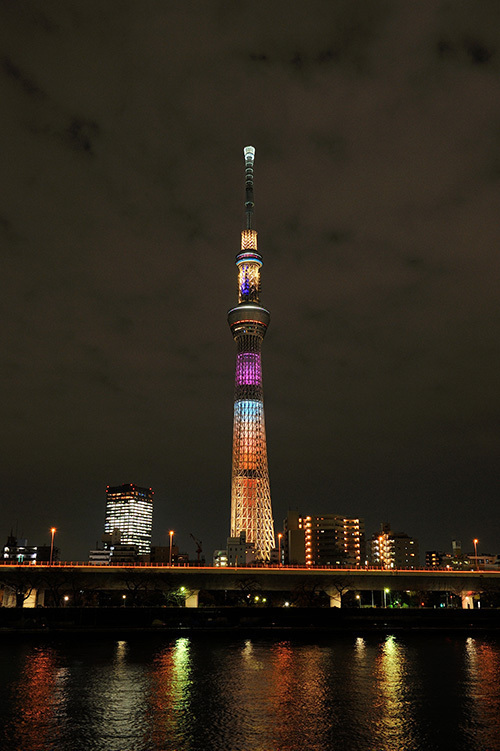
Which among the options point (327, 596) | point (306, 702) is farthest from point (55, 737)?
point (327, 596)

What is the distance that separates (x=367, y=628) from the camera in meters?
85.6

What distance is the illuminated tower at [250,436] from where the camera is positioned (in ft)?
561

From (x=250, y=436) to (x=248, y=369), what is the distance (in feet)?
63.6

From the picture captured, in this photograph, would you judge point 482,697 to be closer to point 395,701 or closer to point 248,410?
point 395,701

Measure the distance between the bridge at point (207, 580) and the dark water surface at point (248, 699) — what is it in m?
29.8

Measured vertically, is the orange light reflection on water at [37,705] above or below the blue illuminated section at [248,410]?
below

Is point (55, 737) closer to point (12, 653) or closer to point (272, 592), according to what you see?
point (12, 653)

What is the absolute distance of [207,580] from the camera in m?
99.3

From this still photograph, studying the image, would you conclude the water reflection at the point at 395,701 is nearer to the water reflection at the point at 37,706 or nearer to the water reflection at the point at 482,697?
the water reflection at the point at 482,697

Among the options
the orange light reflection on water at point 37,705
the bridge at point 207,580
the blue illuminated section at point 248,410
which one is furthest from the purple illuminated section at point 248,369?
the orange light reflection on water at point 37,705

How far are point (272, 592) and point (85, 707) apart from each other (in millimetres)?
87043

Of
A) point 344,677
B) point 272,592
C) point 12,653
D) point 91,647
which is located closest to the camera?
point 344,677

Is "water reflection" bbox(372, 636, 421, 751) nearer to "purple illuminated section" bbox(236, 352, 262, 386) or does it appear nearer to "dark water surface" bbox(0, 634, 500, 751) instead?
"dark water surface" bbox(0, 634, 500, 751)

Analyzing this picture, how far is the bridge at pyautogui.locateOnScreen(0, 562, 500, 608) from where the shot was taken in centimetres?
9338
